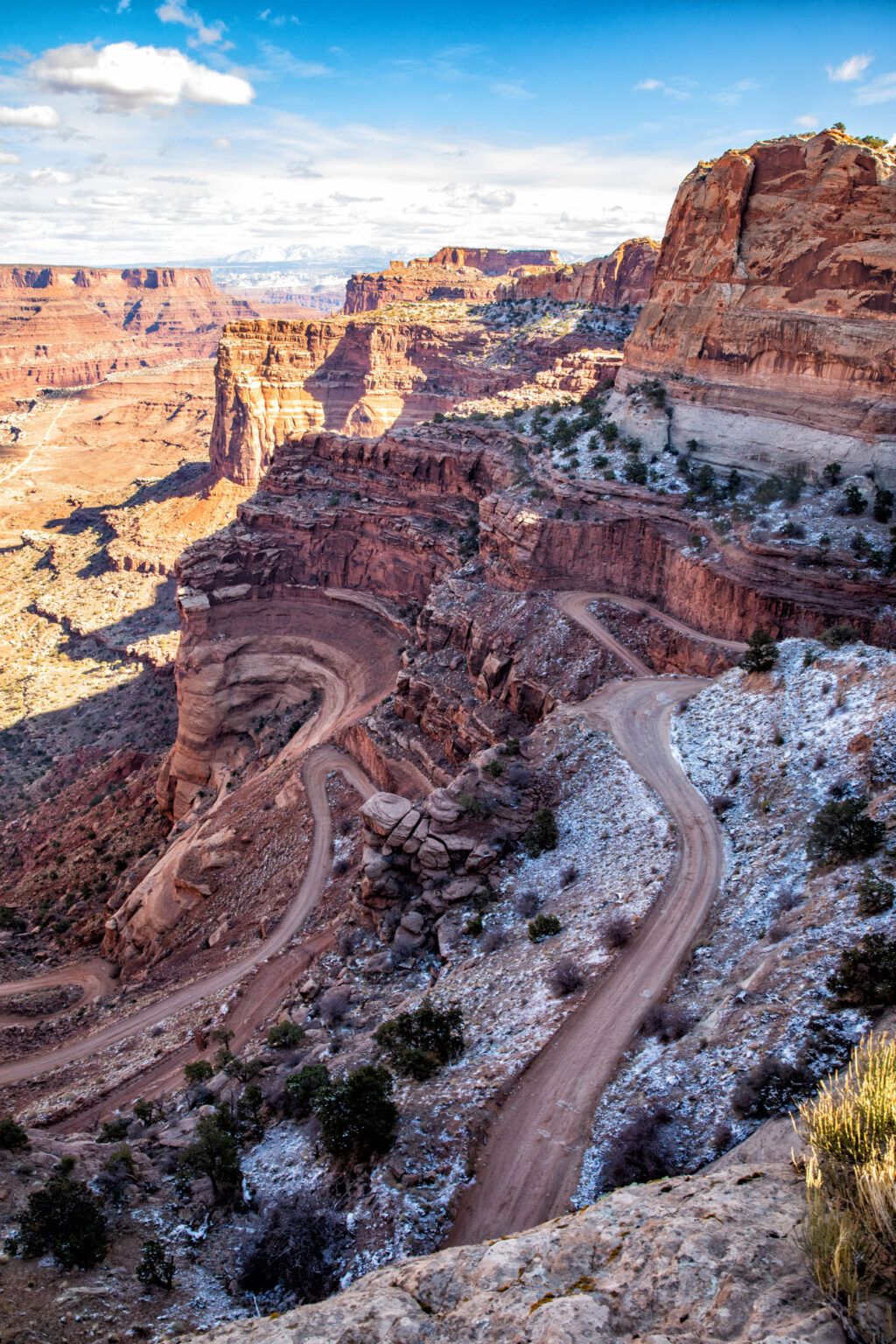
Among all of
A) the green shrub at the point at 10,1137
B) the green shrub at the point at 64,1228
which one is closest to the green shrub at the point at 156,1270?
the green shrub at the point at 64,1228

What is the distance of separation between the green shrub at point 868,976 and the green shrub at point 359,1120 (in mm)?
8395

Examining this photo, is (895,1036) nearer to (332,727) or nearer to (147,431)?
(332,727)

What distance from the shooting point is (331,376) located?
110 meters

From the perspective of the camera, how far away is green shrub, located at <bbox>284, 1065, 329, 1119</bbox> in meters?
17.1

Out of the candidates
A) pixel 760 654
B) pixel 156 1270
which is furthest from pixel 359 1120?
pixel 760 654

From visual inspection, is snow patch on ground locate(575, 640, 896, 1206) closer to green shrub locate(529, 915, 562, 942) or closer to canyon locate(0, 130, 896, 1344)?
canyon locate(0, 130, 896, 1344)

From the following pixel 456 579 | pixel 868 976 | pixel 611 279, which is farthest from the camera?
pixel 611 279

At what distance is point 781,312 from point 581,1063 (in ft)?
122

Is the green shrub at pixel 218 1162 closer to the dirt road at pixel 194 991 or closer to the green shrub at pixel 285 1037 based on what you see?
the green shrub at pixel 285 1037

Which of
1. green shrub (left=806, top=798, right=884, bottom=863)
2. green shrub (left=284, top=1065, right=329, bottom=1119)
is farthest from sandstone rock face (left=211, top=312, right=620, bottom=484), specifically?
green shrub (left=284, top=1065, right=329, bottom=1119)

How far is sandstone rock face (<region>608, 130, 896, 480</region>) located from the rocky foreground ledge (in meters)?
34.0

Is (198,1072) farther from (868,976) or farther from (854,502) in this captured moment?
(854,502)

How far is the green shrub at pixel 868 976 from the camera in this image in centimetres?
1296

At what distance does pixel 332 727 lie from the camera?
42.7 meters
